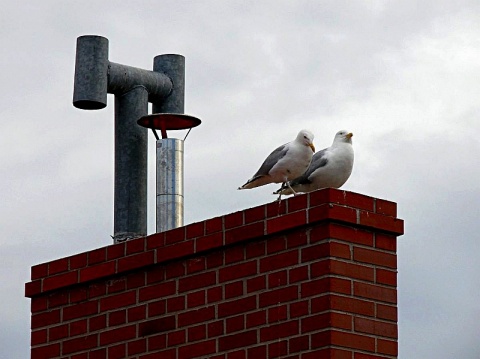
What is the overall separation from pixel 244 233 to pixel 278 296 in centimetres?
42

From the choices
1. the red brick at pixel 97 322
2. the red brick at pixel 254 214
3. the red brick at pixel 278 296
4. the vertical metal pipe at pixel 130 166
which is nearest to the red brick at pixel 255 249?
the red brick at pixel 254 214

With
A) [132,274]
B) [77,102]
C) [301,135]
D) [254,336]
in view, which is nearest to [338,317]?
[254,336]

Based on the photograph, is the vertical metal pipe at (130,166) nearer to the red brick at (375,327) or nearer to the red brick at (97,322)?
the red brick at (97,322)

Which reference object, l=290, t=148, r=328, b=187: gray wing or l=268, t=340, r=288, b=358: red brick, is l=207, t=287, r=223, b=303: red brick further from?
l=290, t=148, r=328, b=187: gray wing

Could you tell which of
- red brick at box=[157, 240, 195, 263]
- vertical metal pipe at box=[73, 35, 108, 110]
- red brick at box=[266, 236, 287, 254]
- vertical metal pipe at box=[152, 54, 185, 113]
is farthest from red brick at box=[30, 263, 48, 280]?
vertical metal pipe at box=[152, 54, 185, 113]

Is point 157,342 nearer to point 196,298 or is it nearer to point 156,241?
point 196,298

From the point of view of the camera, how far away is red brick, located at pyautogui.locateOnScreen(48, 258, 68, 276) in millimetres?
7918

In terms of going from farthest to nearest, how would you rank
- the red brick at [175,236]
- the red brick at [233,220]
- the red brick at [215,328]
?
the red brick at [175,236], the red brick at [233,220], the red brick at [215,328]

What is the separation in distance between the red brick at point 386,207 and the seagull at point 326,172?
1677 mm

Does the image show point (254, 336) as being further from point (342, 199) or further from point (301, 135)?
point (301, 135)

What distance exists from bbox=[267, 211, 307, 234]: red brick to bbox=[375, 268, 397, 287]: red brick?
0.45 metres

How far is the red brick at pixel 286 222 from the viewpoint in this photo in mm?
6754

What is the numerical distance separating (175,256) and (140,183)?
267 cm

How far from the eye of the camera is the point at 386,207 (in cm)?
694
